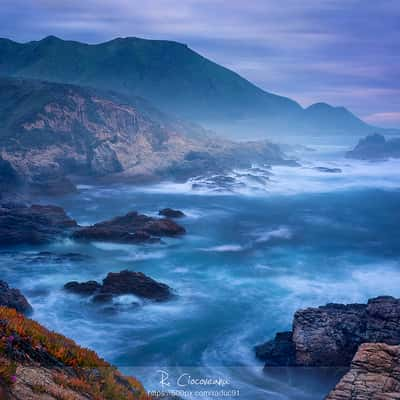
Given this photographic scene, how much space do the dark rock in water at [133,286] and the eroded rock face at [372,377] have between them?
45.1ft

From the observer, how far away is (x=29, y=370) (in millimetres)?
6551

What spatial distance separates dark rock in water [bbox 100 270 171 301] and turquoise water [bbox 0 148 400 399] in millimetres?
557

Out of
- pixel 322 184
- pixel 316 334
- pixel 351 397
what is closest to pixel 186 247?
pixel 316 334

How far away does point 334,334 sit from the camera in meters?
15.2

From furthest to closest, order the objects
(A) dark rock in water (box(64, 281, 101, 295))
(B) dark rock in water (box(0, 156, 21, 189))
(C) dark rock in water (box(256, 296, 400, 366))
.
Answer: (B) dark rock in water (box(0, 156, 21, 189)) → (A) dark rock in water (box(64, 281, 101, 295)) → (C) dark rock in water (box(256, 296, 400, 366))

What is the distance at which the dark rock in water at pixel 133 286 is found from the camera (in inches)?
844

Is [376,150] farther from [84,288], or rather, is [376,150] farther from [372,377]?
[372,377]

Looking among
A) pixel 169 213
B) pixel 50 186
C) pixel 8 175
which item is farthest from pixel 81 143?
pixel 169 213

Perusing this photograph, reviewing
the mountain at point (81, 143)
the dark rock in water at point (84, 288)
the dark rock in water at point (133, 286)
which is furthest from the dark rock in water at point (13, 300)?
the mountain at point (81, 143)

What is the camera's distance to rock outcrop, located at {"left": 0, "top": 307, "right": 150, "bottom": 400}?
20.2ft

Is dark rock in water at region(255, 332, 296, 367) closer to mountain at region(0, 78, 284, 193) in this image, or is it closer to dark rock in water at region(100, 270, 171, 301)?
dark rock in water at region(100, 270, 171, 301)

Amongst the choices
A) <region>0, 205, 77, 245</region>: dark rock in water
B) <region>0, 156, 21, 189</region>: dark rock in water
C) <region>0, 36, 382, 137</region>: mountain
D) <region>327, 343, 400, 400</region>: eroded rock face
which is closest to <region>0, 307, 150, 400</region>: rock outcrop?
<region>327, 343, 400, 400</region>: eroded rock face

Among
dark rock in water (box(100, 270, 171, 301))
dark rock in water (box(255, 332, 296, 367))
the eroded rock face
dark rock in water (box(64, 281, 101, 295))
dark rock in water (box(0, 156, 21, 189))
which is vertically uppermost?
→ dark rock in water (box(0, 156, 21, 189))

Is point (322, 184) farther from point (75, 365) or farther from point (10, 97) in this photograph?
point (75, 365)
